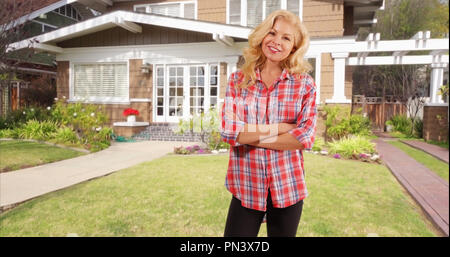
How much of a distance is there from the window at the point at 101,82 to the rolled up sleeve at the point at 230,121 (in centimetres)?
1057

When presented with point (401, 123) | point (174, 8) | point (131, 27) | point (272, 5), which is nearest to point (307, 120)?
point (272, 5)

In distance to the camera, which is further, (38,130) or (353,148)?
(38,130)

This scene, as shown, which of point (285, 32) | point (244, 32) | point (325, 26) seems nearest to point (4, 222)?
point (285, 32)

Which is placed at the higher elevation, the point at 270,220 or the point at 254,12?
the point at 254,12

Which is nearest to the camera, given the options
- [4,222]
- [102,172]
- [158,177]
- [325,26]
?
[4,222]

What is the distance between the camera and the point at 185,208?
3.67 m

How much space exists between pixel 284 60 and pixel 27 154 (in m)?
6.76

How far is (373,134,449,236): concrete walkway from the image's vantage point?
359 centimetres

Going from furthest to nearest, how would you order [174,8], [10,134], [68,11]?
[68,11]
[174,8]
[10,134]

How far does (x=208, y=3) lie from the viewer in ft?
37.3

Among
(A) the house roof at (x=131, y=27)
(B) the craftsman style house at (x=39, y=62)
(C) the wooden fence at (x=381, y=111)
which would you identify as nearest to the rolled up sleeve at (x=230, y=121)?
(A) the house roof at (x=131, y=27)

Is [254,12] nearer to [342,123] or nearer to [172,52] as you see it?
[172,52]
